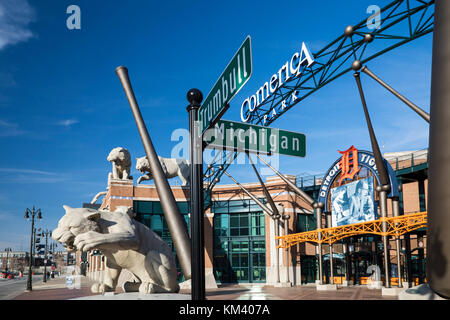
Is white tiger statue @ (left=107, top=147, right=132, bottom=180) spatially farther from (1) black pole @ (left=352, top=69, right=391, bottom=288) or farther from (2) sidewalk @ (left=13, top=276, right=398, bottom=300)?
(1) black pole @ (left=352, top=69, right=391, bottom=288)

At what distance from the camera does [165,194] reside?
37.1ft

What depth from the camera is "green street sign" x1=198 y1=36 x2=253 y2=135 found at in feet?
12.1

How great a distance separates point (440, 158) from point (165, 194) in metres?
8.64

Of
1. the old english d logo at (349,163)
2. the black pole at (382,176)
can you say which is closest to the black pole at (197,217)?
the black pole at (382,176)

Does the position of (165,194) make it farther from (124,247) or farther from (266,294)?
(266,294)

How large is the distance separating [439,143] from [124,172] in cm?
3320

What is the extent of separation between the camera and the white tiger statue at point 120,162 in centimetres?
3275

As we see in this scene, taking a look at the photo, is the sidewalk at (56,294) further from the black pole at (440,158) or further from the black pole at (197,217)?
the black pole at (440,158)

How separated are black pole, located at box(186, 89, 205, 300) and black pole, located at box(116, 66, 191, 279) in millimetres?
4757

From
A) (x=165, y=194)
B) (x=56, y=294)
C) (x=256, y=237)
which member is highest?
(x=165, y=194)

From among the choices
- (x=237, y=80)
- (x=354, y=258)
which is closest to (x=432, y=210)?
(x=237, y=80)

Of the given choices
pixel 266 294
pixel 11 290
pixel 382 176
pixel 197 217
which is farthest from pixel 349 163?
pixel 11 290
